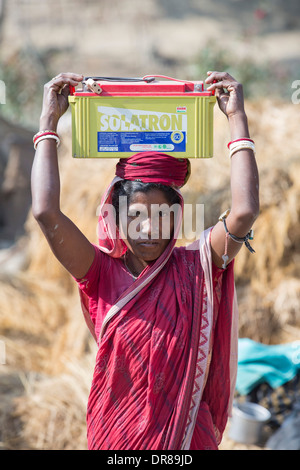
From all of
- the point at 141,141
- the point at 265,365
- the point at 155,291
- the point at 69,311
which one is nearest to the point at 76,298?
the point at 69,311

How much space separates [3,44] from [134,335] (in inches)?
639

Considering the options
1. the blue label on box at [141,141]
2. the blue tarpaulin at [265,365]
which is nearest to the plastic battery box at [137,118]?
the blue label on box at [141,141]

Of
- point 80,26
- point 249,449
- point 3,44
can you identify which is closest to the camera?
point 249,449

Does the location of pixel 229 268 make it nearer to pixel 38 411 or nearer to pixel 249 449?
pixel 249 449

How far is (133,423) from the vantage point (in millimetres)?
1582

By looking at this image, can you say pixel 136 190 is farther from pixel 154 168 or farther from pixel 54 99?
pixel 54 99

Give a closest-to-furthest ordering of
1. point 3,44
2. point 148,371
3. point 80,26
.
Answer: point 148,371 → point 3,44 → point 80,26

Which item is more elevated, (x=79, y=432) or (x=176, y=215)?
(x=176, y=215)

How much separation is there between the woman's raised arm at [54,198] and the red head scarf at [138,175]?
85 millimetres

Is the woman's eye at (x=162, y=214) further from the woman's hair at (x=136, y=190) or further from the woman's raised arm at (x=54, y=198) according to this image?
the woman's raised arm at (x=54, y=198)

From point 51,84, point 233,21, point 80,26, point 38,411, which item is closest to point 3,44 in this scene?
point 80,26

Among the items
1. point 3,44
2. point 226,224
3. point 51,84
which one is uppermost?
point 3,44

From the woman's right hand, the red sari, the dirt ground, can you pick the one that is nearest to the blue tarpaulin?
the dirt ground

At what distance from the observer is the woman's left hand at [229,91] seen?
1.60 metres
